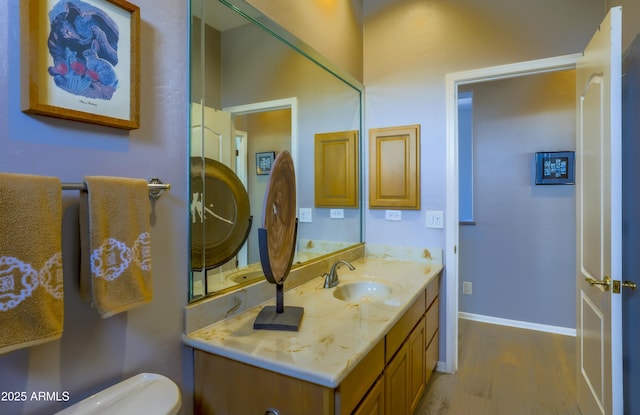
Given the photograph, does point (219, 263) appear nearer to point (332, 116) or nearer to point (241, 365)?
point (241, 365)

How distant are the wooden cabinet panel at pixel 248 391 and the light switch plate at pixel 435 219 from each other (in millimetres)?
1702

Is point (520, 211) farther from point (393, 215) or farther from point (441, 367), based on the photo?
point (441, 367)

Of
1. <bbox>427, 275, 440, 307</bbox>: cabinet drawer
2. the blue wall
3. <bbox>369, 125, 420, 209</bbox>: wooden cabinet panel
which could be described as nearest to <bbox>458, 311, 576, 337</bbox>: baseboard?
the blue wall

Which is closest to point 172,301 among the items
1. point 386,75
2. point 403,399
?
point 403,399

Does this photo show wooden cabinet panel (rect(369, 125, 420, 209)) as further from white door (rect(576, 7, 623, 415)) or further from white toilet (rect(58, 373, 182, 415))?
white toilet (rect(58, 373, 182, 415))

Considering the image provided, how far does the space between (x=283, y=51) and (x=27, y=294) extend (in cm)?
159

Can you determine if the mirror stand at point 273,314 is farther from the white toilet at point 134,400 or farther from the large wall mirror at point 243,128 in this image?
the white toilet at point 134,400

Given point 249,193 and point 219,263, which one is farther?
point 249,193

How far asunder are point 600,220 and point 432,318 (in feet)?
3.58

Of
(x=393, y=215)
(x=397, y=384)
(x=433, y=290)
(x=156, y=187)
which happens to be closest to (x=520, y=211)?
(x=393, y=215)

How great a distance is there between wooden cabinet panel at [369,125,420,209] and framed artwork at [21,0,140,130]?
1.86m

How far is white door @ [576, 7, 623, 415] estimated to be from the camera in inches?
52.3

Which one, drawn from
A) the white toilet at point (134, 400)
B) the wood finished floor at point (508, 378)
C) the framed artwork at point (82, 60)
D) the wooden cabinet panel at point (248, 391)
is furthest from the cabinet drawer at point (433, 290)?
the framed artwork at point (82, 60)

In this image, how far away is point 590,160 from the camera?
1.65m
